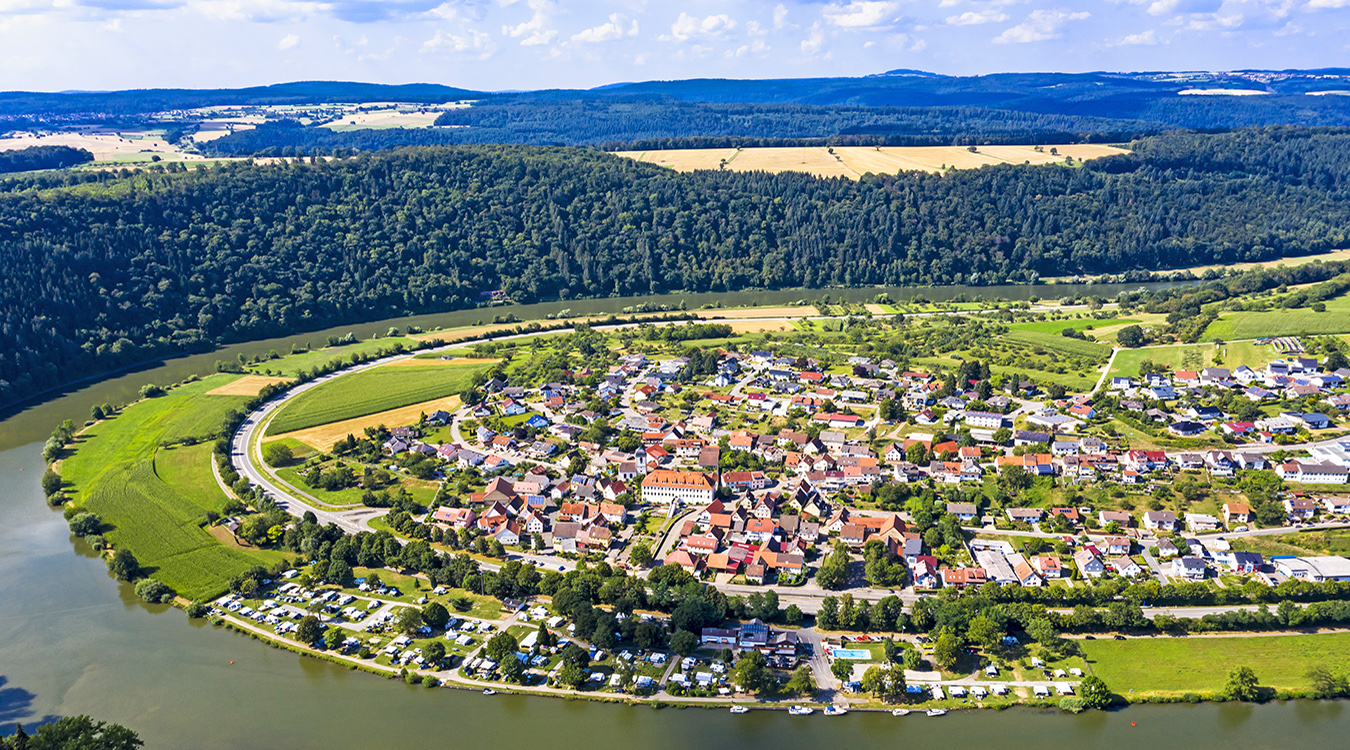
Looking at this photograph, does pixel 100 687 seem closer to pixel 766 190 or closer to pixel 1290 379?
pixel 1290 379

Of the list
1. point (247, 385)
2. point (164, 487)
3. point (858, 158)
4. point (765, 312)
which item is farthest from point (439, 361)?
point (858, 158)

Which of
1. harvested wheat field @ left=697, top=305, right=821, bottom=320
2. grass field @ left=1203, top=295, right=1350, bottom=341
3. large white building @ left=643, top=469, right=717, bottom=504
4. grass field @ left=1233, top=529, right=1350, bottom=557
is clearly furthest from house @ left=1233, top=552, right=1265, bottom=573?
harvested wheat field @ left=697, top=305, right=821, bottom=320

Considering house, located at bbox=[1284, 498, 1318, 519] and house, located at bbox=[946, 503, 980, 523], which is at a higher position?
house, located at bbox=[1284, 498, 1318, 519]

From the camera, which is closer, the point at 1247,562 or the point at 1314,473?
the point at 1247,562

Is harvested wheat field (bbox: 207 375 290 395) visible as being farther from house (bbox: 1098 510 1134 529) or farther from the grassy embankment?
house (bbox: 1098 510 1134 529)

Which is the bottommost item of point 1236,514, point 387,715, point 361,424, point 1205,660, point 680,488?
point 387,715

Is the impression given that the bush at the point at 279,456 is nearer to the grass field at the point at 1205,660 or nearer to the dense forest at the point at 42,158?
the grass field at the point at 1205,660

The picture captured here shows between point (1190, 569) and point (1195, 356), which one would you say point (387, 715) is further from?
point (1195, 356)
